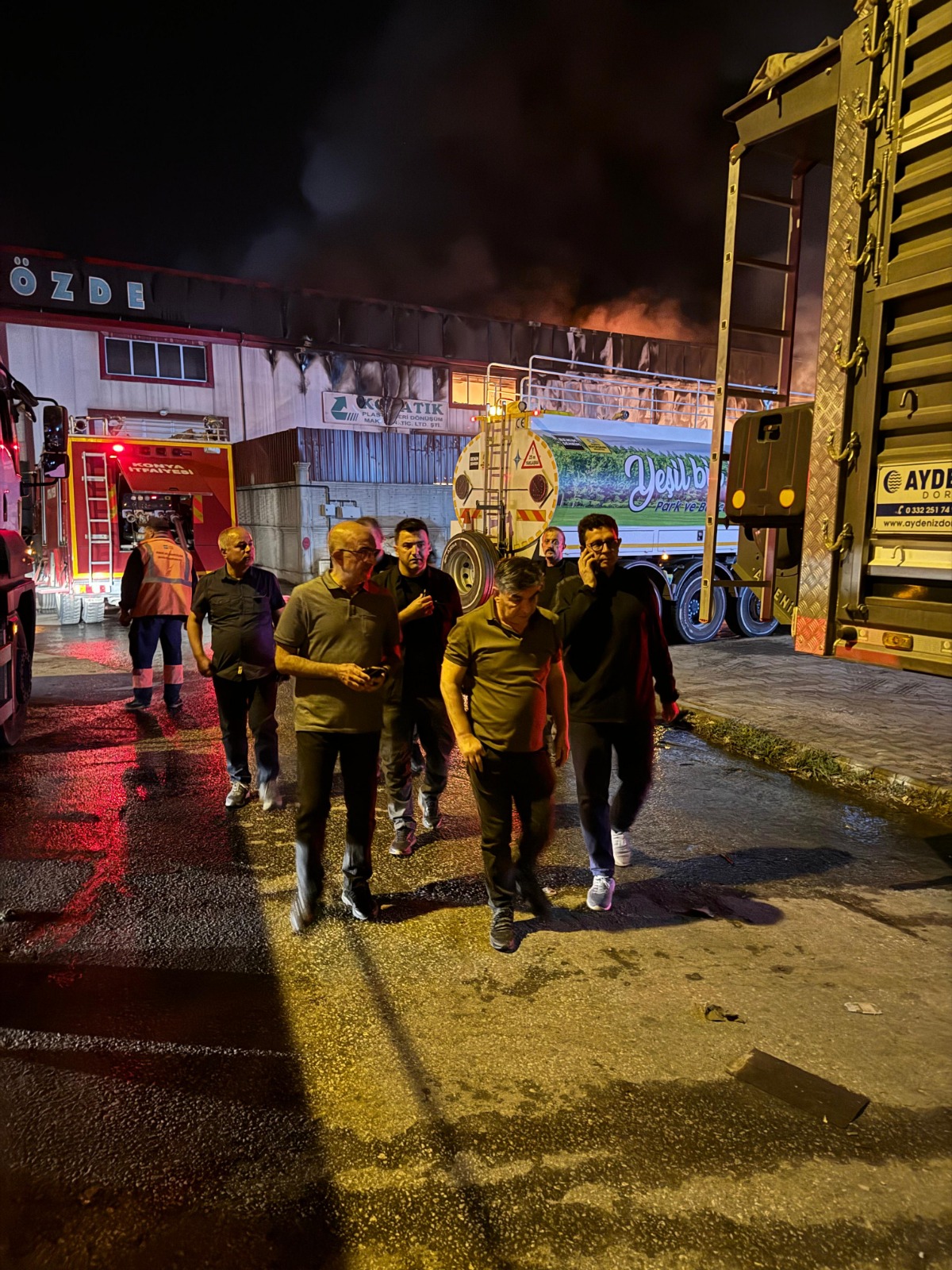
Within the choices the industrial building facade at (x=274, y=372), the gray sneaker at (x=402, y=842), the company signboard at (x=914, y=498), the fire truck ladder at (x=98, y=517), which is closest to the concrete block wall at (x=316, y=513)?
the industrial building facade at (x=274, y=372)

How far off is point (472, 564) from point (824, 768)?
22.0ft

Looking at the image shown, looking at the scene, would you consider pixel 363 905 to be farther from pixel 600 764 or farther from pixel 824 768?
pixel 824 768

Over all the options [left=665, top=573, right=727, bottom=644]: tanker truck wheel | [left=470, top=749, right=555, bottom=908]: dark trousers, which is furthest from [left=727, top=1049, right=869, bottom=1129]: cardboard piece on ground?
[left=665, top=573, right=727, bottom=644]: tanker truck wheel

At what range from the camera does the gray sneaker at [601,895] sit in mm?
4281

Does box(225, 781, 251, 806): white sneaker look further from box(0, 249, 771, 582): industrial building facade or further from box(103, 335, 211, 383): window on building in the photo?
box(103, 335, 211, 383): window on building

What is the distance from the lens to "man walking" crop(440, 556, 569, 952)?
12.5 ft

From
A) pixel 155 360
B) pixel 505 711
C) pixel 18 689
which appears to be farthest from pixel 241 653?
pixel 155 360

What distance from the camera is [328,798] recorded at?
4.04 metres

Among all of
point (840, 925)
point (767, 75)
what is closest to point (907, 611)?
point (840, 925)

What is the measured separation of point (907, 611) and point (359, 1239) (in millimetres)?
3444

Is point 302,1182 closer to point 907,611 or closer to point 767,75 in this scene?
point 907,611

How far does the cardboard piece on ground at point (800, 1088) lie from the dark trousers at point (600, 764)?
1.29 meters

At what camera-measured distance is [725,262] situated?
5254mm

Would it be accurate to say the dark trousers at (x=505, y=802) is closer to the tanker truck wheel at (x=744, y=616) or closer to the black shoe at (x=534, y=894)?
the black shoe at (x=534, y=894)
